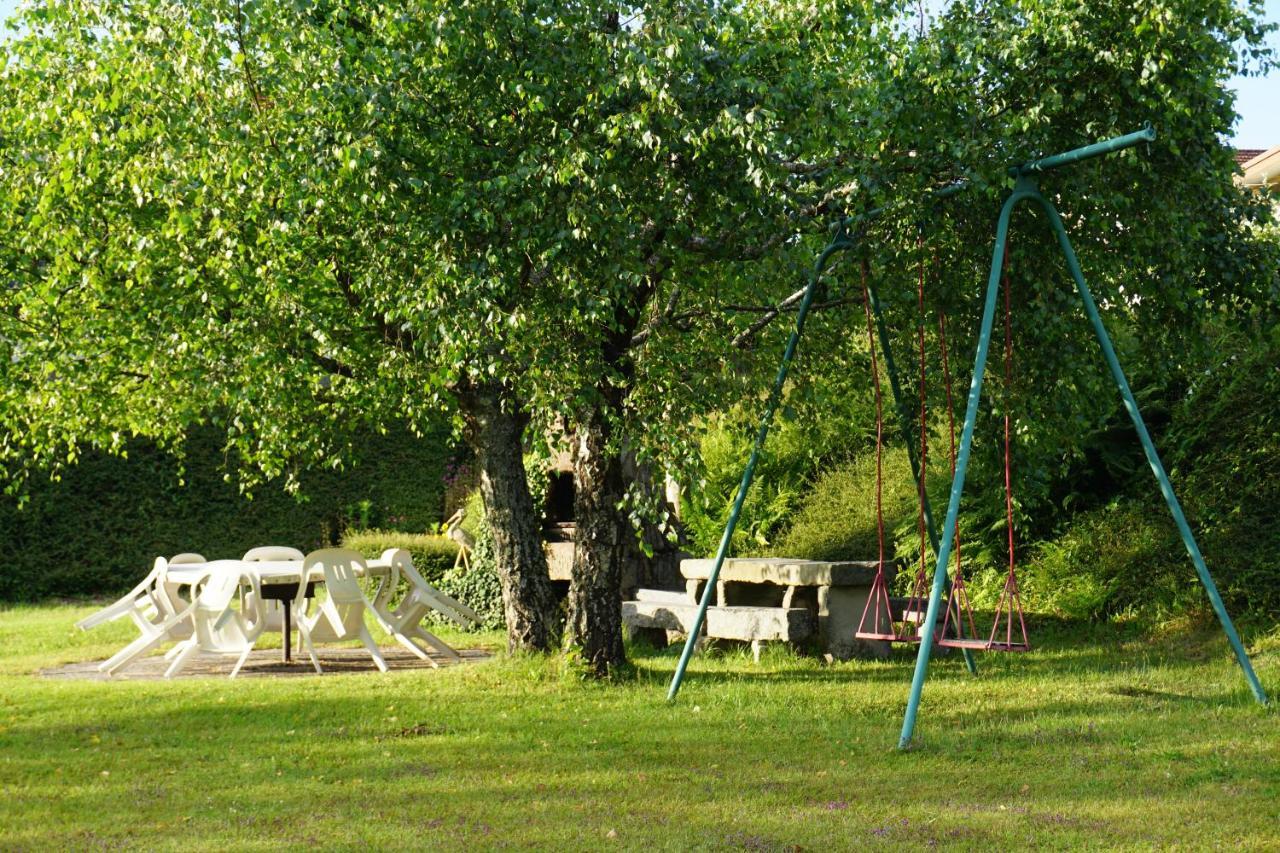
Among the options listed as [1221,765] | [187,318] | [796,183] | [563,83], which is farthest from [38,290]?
[1221,765]

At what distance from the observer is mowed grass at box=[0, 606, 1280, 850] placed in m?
5.47

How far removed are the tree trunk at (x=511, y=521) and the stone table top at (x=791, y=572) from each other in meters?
1.36

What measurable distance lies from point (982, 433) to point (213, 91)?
5.52m

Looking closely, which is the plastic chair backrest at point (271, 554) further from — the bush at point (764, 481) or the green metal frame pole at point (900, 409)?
the green metal frame pole at point (900, 409)

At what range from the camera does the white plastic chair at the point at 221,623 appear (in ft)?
34.2

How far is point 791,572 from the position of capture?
1053 centimetres

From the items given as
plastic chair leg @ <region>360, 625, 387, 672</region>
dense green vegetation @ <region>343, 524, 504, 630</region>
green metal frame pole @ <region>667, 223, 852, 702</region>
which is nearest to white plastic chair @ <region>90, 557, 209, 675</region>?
plastic chair leg @ <region>360, 625, 387, 672</region>

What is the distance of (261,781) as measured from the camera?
657 centimetres

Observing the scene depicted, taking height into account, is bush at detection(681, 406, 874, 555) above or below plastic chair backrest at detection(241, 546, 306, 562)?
above

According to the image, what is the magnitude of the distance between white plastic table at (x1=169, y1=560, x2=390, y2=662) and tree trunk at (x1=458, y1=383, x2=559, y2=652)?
4.48ft

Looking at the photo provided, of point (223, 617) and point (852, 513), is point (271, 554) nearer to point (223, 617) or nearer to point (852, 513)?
point (223, 617)

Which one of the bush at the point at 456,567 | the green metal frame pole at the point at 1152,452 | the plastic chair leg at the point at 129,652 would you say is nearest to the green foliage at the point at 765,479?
the bush at the point at 456,567

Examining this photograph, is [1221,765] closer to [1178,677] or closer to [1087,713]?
[1087,713]

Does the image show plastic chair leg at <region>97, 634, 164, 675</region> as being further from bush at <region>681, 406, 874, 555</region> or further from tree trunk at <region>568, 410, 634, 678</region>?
bush at <region>681, 406, 874, 555</region>
